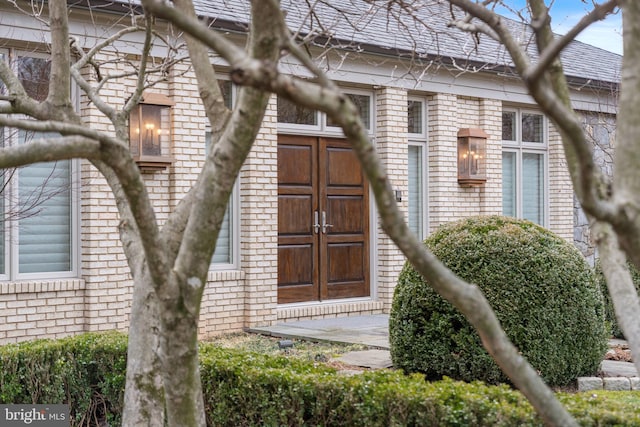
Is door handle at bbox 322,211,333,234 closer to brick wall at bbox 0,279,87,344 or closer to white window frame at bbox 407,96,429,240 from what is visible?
white window frame at bbox 407,96,429,240

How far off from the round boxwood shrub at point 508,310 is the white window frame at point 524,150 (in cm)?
835

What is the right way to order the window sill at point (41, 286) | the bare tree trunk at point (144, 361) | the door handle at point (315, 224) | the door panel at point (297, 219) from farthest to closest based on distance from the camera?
the door handle at point (315, 224), the door panel at point (297, 219), the window sill at point (41, 286), the bare tree trunk at point (144, 361)

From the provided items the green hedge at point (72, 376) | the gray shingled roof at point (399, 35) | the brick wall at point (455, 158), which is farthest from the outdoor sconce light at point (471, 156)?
the green hedge at point (72, 376)

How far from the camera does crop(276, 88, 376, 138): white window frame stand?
12.2m

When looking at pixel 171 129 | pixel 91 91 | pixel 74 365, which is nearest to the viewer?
pixel 91 91

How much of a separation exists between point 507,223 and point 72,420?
12.8 ft

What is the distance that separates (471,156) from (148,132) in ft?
19.7

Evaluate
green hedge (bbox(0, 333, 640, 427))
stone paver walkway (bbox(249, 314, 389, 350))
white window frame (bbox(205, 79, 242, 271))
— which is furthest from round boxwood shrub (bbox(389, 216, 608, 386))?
Result: white window frame (bbox(205, 79, 242, 271))

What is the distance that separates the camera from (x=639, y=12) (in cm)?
214

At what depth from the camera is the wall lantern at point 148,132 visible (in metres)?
10.1

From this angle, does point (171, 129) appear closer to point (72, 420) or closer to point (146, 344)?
point (72, 420)

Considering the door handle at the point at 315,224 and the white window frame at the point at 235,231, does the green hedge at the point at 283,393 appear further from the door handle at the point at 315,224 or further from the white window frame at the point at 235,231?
the door handle at the point at 315,224

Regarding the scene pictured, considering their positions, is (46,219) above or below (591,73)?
below

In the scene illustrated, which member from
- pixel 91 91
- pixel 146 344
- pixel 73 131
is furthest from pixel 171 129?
pixel 73 131
